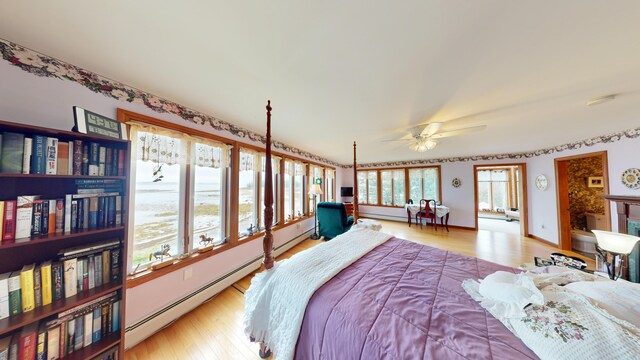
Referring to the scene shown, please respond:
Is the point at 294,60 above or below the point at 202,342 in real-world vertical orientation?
above

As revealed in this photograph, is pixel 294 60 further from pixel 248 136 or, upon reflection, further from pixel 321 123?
pixel 248 136

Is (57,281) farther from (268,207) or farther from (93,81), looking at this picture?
(93,81)

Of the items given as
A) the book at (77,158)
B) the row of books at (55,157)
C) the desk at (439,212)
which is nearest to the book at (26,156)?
the row of books at (55,157)

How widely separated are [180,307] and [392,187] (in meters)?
5.92

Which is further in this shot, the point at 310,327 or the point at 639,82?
the point at 639,82

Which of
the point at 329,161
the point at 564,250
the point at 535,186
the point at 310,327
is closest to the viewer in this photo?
the point at 310,327

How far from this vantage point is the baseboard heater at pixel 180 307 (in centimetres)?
154

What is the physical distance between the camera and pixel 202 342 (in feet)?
5.12

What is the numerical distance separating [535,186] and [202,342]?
22.0 feet

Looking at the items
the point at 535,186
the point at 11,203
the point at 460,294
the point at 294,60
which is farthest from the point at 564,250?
the point at 11,203

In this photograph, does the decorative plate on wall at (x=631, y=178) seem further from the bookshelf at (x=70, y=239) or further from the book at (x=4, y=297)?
the book at (x=4, y=297)

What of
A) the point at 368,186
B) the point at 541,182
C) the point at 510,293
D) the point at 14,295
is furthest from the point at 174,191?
the point at 541,182

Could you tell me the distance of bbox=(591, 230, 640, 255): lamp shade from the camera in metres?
1.49

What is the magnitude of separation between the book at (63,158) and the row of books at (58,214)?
0.15 m
